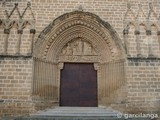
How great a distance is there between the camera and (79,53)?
7480 mm

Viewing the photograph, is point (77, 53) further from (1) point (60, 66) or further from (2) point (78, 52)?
(1) point (60, 66)

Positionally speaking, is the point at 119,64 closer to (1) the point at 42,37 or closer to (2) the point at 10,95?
(1) the point at 42,37

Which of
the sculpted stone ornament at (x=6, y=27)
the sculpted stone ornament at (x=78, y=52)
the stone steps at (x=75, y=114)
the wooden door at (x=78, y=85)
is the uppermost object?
the sculpted stone ornament at (x=6, y=27)

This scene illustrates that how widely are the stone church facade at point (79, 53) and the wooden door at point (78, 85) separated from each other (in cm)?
3

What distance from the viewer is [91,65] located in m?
7.51

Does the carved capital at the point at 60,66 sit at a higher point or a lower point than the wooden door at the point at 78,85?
higher

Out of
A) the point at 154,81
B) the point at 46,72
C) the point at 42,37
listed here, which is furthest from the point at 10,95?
the point at 154,81

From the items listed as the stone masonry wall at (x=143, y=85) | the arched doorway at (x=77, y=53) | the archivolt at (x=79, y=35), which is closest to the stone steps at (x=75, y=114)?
the arched doorway at (x=77, y=53)

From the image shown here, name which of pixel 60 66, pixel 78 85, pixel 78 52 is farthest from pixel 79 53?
pixel 78 85

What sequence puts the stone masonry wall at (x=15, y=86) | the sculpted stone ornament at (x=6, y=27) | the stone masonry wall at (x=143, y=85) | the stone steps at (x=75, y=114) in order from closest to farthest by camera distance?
1. the stone steps at (x=75, y=114)
2. the stone masonry wall at (x=15, y=86)
3. the stone masonry wall at (x=143, y=85)
4. the sculpted stone ornament at (x=6, y=27)

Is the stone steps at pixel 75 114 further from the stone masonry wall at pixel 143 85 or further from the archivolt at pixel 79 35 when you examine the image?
the archivolt at pixel 79 35

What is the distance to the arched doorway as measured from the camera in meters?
6.93

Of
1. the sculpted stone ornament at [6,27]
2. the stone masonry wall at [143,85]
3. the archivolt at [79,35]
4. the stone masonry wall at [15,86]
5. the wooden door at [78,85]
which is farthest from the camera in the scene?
the wooden door at [78,85]

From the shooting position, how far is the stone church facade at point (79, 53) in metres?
6.62
